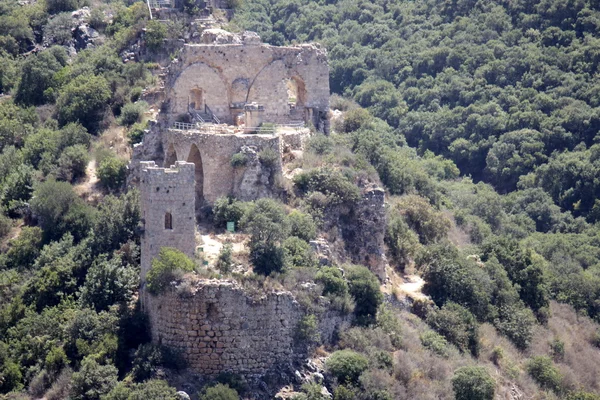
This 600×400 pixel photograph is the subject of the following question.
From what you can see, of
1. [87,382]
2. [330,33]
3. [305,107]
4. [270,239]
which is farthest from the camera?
[330,33]

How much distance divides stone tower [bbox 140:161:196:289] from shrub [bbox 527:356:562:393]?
14.2m

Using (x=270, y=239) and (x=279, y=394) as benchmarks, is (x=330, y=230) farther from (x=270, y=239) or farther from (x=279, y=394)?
(x=279, y=394)

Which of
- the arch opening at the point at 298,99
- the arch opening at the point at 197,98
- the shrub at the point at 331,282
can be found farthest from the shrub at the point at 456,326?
the arch opening at the point at 197,98

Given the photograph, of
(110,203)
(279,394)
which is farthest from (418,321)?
(110,203)

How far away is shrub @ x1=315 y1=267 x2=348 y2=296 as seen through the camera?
155 feet

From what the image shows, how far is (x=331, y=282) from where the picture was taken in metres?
47.4

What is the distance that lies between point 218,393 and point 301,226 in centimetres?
848

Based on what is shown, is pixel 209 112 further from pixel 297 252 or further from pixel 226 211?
pixel 297 252

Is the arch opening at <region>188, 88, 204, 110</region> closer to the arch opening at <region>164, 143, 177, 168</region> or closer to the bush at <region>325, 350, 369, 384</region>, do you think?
the arch opening at <region>164, 143, 177, 168</region>

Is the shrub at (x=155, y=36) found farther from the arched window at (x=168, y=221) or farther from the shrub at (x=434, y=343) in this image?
the shrub at (x=434, y=343)

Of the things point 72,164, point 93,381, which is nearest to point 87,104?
point 72,164

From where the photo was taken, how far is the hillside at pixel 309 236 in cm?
4541

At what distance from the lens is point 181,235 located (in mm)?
45531

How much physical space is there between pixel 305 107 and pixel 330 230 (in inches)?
324
